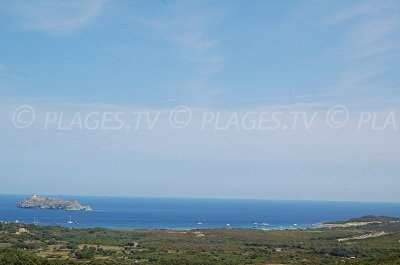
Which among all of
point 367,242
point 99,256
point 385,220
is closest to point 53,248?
point 99,256

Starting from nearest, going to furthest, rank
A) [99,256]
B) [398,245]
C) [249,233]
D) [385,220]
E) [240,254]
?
[99,256] → [240,254] → [398,245] → [249,233] → [385,220]

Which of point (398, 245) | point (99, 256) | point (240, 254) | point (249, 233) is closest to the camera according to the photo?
point (99, 256)

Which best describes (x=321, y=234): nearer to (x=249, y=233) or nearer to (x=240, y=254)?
(x=249, y=233)

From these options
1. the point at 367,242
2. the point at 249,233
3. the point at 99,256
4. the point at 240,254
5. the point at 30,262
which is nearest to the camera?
the point at 30,262

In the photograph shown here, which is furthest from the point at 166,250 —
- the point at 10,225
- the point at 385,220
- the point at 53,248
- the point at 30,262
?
the point at 385,220

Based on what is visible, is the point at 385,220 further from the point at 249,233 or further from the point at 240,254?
the point at 240,254

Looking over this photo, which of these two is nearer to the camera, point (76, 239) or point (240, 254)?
point (240, 254)
